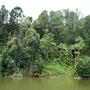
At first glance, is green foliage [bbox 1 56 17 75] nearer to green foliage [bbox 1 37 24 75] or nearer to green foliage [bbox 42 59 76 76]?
green foliage [bbox 1 37 24 75]

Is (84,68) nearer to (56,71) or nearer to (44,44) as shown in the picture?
(56,71)

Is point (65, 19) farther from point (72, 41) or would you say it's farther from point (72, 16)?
point (72, 41)

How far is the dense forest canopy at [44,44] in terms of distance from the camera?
1738 centimetres

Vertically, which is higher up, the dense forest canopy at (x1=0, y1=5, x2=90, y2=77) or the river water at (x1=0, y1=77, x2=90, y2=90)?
the dense forest canopy at (x1=0, y1=5, x2=90, y2=77)

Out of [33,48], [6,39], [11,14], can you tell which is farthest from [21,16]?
[33,48]

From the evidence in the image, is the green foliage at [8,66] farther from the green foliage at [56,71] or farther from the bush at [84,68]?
the bush at [84,68]

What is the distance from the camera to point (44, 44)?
20125 millimetres

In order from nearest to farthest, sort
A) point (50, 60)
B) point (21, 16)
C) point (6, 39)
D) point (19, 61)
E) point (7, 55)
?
point (7, 55), point (19, 61), point (50, 60), point (6, 39), point (21, 16)

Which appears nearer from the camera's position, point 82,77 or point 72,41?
point 82,77

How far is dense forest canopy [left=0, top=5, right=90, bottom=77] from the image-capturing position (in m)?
17.4

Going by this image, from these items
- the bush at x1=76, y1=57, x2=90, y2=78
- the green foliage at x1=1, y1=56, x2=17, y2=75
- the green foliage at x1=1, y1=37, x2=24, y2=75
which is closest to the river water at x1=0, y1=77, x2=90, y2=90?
the green foliage at x1=1, y1=56, x2=17, y2=75

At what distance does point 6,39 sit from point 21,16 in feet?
17.2

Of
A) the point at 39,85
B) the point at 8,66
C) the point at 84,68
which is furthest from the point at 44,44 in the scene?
the point at 39,85

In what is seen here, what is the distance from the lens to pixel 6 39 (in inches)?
905
